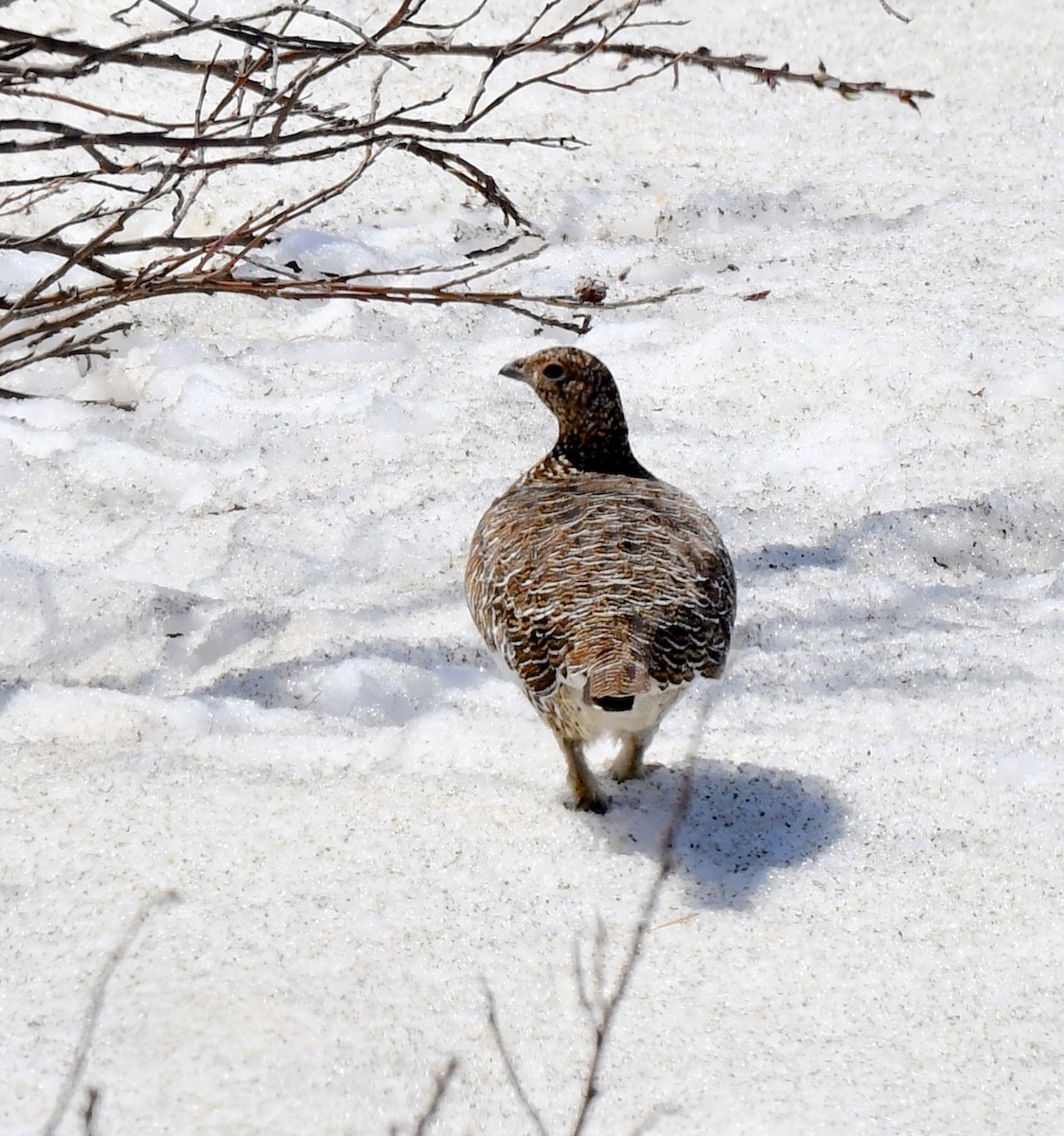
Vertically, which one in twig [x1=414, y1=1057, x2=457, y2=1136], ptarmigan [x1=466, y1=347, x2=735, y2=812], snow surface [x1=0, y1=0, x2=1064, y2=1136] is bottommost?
snow surface [x1=0, y1=0, x2=1064, y2=1136]

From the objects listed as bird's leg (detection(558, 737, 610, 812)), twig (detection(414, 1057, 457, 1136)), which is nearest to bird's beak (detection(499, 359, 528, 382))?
bird's leg (detection(558, 737, 610, 812))

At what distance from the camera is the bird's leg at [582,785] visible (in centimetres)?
366

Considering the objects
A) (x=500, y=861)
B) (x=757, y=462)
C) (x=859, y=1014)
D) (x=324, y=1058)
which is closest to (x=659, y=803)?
(x=500, y=861)

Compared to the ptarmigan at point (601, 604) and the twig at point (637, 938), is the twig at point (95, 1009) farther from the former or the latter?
the ptarmigan at point (601, 604)

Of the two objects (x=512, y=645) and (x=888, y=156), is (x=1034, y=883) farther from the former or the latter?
(x=888, y=156)

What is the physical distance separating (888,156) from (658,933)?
18.8 ft

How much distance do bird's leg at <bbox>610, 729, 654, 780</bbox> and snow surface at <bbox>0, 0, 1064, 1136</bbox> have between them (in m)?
0.11

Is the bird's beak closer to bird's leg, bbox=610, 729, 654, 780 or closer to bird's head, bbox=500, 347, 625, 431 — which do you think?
bird's head, bbox=500, 347, 625, 431

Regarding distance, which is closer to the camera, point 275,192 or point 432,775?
point 432,775

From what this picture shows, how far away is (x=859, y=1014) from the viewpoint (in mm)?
3080

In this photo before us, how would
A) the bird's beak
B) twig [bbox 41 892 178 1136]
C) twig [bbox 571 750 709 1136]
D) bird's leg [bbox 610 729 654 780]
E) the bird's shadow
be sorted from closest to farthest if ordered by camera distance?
twig [bbox 41 892 178 1136] → twig [bbox 571 750 709 1136] → the bird's shadow → bird's leg [bbox 610 729 654 780] → the bird's beak

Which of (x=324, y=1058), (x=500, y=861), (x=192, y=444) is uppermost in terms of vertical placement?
(x=324, y=1058)

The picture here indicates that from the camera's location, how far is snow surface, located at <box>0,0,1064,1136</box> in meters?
2.88

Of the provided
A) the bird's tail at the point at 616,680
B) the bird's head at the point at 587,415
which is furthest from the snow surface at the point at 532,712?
the bird's head at the point at 587,415
